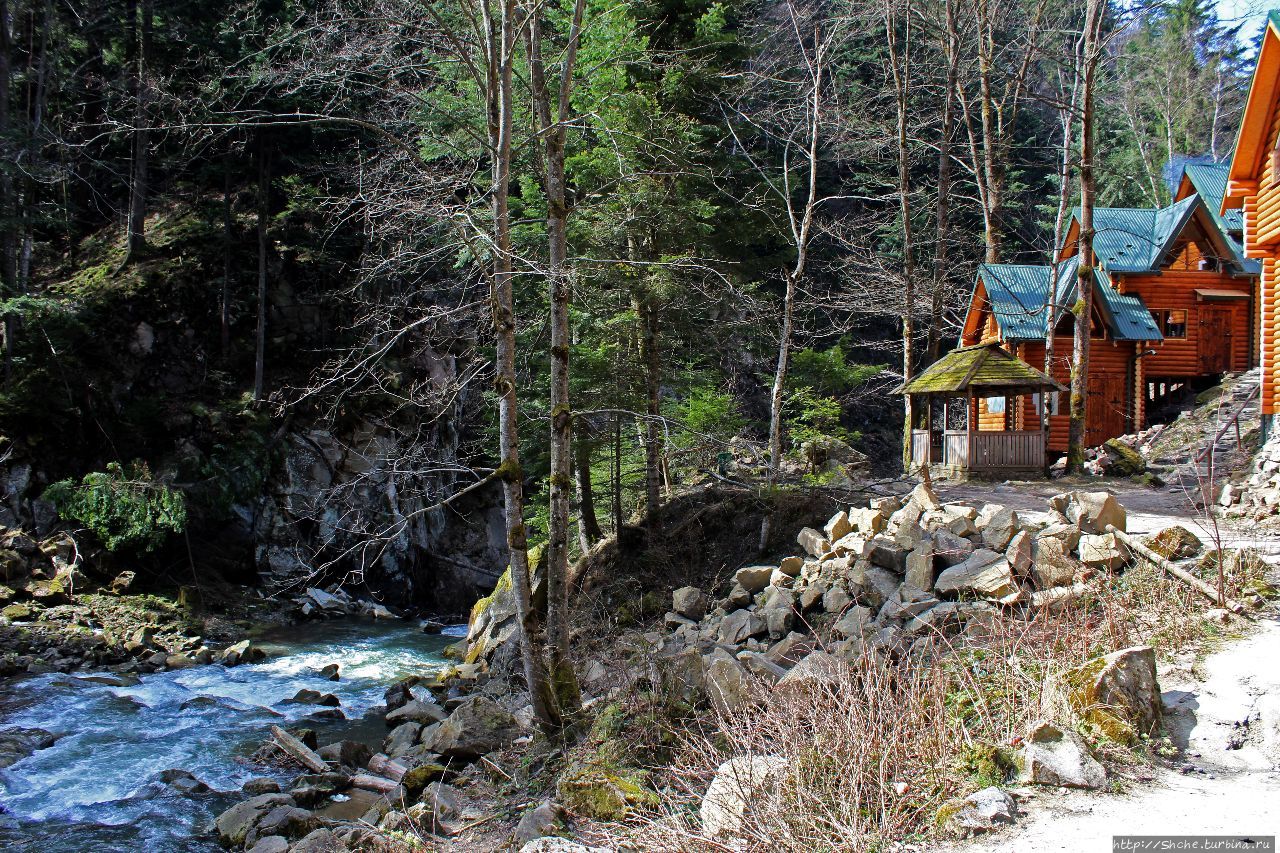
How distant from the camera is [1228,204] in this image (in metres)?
14.8

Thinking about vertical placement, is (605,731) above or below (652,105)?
below

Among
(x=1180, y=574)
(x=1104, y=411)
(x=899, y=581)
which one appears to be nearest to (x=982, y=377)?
(x=899, y=581)

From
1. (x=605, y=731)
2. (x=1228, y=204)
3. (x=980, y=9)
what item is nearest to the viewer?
(x=605, y=731)

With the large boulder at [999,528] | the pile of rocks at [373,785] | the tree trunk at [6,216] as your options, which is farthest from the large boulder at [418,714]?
the tree trunk at [6,216]

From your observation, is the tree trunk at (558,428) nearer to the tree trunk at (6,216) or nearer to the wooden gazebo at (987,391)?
the wooden gazebo at (987,391)

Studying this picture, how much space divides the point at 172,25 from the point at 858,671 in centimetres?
2394

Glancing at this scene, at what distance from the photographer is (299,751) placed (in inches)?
356

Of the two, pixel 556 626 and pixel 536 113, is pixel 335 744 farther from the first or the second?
pixel 536 113

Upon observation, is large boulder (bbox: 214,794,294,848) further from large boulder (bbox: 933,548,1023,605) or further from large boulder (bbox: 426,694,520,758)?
large boulder (bbox: 933,548,1023,605)

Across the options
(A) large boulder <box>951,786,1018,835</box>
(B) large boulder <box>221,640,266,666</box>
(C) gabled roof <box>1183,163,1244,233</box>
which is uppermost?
(C) gabled roof <box>1183,163,1244,233</box>

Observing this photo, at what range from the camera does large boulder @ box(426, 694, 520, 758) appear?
859 cm

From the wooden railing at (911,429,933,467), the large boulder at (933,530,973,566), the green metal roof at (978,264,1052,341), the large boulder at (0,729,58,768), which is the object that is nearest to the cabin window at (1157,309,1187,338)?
the green metal roof at (978,264,1052,341)

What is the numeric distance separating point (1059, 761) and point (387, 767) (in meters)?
6.88

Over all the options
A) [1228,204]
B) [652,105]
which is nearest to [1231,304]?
[1228,204]
